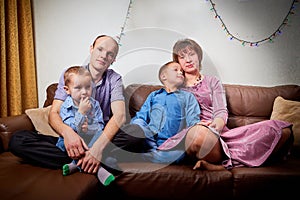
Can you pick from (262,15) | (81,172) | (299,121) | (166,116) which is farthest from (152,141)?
(262,15)

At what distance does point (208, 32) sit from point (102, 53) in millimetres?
971

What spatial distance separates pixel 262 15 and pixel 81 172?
1833 mm

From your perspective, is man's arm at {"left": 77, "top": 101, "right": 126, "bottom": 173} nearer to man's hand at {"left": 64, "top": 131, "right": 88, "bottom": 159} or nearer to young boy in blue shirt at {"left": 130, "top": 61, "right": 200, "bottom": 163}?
man's hand at {"left": 64, "top": 131, "right": 88, "bottom": 159}

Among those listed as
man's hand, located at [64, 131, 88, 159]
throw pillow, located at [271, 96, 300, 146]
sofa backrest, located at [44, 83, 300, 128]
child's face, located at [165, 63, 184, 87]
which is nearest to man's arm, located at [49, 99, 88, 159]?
man's hand, located at [64, 131, 88, 159]

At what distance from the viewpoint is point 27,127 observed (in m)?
1.99

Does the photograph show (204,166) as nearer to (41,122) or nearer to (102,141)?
(102,141)

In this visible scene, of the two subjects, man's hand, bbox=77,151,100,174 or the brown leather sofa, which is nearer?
the brown leather sofa

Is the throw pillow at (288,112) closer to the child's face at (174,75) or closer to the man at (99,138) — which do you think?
the child's face at (174,75)

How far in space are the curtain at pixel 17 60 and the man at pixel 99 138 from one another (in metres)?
0.73

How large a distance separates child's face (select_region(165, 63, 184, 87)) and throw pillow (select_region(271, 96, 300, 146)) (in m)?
0.67

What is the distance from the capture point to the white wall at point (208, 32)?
238 cm

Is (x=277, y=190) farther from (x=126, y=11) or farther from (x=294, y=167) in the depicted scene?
(x=126, y=11)

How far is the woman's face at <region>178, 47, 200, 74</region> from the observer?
2041mm

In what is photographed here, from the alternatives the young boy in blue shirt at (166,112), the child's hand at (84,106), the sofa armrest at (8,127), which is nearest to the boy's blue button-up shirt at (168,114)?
the young boy in blue shirt at (166,112)
